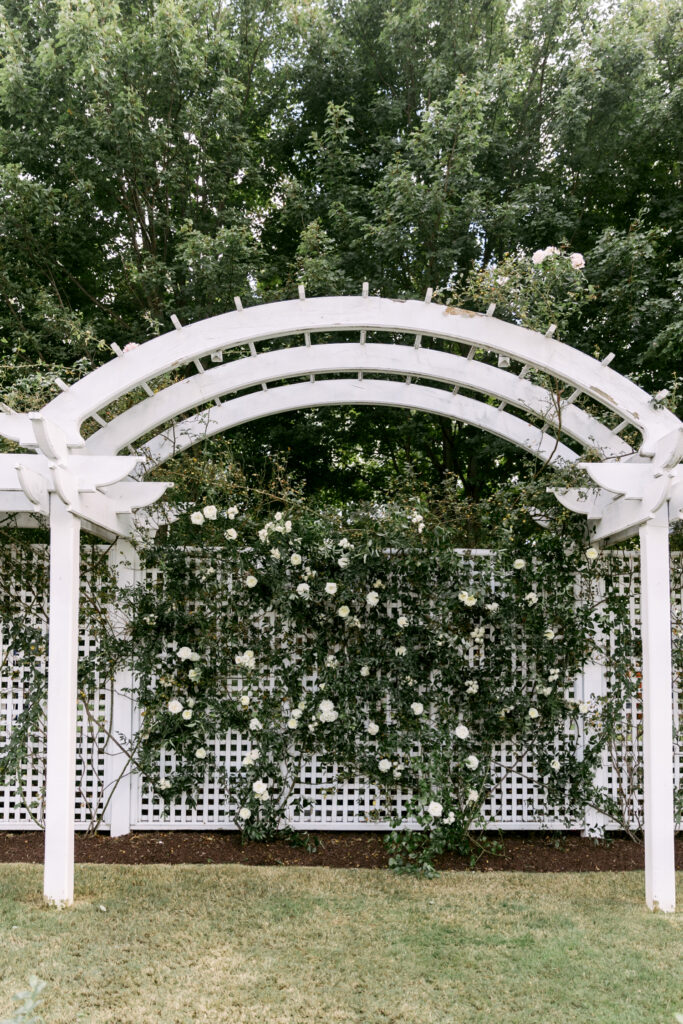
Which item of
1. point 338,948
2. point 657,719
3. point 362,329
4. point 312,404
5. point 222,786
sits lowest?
point 338,948

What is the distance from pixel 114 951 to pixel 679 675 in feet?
11.3

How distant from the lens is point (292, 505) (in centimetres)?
443

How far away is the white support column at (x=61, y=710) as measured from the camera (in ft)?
10.9

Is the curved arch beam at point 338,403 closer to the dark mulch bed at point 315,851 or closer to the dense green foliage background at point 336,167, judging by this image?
the dense green foliage background at point 336,167

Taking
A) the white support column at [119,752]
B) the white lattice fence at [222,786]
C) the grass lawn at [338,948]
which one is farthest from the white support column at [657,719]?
the white support column at [119,752]

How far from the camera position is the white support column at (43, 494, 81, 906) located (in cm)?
332

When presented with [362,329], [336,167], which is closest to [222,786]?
[362,329]

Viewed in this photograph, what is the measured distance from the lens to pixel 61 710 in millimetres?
3383

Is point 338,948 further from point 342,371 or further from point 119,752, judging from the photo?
point 342,371

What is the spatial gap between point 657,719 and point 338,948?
1.75m

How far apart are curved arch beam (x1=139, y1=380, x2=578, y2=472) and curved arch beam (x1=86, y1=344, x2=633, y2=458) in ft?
0.96

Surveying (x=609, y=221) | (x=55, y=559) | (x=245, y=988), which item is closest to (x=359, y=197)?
(x=609, y=221)

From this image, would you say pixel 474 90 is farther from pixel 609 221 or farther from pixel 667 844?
pixel 667 844

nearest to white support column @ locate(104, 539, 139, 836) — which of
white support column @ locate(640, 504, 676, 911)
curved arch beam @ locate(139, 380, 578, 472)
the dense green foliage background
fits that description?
curved arch beam @ locate(139, 380, 578, 472)
